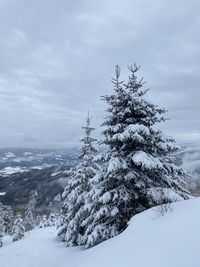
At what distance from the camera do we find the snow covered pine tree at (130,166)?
1355 centimetres

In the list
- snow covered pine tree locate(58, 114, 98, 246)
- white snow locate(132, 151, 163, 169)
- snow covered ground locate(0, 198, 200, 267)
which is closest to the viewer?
snow covered ground locate(0, 198, 200, 267)

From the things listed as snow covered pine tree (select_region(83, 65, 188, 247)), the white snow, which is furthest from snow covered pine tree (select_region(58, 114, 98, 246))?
the white snow

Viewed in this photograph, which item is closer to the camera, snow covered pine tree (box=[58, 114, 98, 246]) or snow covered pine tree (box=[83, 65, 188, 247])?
snow covered pine tree (box=[83, 65, 188, 247])

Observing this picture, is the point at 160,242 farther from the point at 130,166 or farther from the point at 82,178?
the point at 82,178

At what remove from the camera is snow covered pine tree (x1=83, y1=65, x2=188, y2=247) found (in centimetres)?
1355

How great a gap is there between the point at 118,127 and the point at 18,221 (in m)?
39.7

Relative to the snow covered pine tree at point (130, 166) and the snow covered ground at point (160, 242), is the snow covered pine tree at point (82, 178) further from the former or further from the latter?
the snow covered ground at point (160, 242)

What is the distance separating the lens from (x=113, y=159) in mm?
13609

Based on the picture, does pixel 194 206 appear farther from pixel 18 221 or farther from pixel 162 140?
pixel 18 221

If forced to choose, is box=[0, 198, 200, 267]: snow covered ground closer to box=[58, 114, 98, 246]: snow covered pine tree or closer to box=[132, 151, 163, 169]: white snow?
box=[132, 151, 163, 169]: white snow

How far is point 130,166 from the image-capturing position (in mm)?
14320

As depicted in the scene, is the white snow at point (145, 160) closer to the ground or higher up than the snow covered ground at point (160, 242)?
→ higher up

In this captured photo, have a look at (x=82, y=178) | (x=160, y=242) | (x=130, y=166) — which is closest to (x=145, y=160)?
(x=130, y=166)

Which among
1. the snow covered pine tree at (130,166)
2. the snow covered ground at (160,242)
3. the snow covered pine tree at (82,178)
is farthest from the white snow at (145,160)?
the snow covered pine tree at (82,178)
